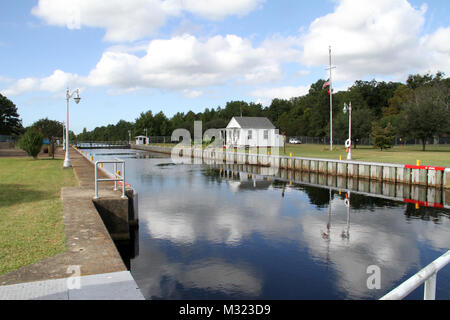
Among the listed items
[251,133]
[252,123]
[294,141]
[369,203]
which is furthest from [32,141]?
[294,141]

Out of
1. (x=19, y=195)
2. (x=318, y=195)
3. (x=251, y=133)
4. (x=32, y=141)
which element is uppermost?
(x=251, y=133)

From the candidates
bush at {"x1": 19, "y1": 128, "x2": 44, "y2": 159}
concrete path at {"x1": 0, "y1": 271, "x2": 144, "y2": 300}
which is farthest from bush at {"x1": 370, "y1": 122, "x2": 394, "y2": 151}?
concrete path at {"x1": 0, "y1": 271, "x2": 144, "y2": 300}

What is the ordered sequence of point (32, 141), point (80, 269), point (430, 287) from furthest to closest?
point (32, 141) → point (80, 269) → point (430, 287)

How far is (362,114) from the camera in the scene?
2243 inches

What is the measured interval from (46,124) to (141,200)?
58.6 metres

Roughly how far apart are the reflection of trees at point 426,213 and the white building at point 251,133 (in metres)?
51.9

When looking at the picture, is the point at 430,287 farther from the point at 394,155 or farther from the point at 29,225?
the point at 394,155

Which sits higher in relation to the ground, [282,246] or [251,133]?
[251,133]

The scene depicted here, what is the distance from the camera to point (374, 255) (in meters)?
9.83

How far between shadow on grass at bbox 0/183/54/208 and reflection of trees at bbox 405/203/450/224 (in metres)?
13.5

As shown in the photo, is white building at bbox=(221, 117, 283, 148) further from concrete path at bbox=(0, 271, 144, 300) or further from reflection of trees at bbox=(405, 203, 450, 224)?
concrete path at bbox=(0, 271, 144, 300)

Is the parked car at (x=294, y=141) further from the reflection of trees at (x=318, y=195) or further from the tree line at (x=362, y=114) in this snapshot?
the reflection of trees at (x=318, y=195)

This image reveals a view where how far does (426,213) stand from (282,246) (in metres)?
8.04
